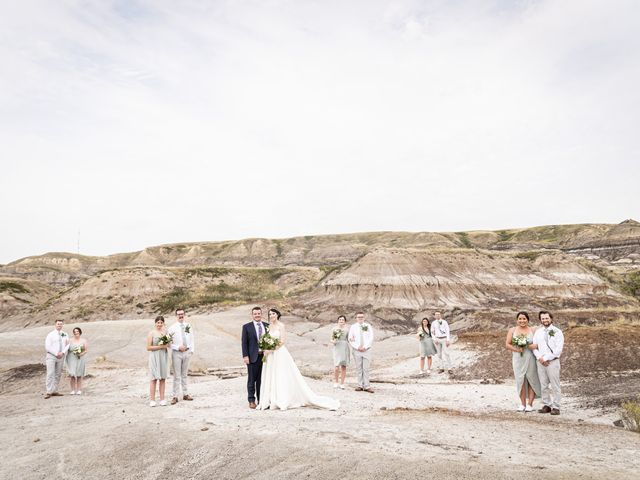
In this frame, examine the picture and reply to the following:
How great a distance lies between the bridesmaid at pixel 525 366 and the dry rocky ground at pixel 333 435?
1.54 feet

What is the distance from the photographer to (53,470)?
684cm

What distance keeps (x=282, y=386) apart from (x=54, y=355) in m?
7.89

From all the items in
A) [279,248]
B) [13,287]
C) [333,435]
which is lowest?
[333,435]

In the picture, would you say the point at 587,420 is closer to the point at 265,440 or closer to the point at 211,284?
the point at 265,440

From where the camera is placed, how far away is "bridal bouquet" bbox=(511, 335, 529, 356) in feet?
34.0

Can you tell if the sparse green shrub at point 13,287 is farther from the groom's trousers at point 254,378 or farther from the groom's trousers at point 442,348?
the groom's trousers at point 254,378

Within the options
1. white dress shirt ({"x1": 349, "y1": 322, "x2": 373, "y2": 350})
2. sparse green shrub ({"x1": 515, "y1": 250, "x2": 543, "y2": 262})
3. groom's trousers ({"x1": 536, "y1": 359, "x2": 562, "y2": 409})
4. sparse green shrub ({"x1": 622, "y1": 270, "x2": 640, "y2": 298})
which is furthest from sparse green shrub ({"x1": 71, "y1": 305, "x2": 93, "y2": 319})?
sparse green shrub ({"x1": 622, "y1": 270, "x2": 640, "y2": 298})

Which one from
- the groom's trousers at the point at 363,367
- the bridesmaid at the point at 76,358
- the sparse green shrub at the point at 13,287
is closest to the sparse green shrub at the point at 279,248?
the sparse green shrub at the point at 13,287

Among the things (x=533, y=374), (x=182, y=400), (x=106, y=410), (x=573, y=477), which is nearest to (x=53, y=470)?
(x=106, y=410)

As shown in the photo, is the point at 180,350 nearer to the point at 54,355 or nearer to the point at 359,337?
the point at 54,355

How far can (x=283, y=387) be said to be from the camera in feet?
33.4

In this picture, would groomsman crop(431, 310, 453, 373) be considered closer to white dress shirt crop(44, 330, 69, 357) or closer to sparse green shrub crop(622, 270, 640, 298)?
white dress shirt crop(44, 330, 69, 357)

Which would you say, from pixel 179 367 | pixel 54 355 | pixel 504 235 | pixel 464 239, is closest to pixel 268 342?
pixel 179 367

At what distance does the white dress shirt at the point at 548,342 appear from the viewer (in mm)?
9836
